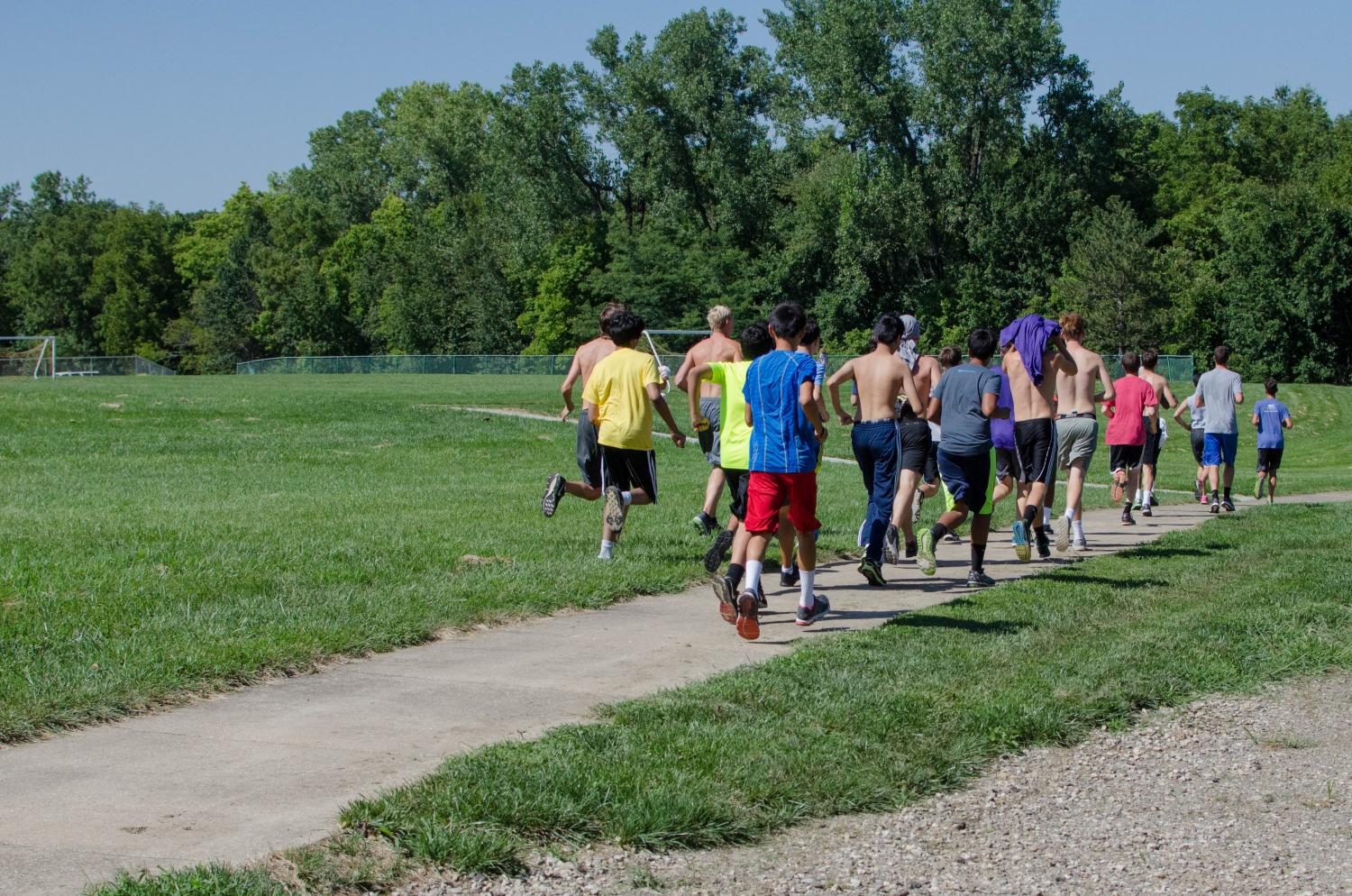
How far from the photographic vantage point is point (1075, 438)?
1230 centimetres

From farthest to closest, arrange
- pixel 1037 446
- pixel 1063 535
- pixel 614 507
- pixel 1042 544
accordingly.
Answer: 1. pixel 1042 544
2. pixel 1063 535
3. pixel 1037 446
4. pixel 614 507

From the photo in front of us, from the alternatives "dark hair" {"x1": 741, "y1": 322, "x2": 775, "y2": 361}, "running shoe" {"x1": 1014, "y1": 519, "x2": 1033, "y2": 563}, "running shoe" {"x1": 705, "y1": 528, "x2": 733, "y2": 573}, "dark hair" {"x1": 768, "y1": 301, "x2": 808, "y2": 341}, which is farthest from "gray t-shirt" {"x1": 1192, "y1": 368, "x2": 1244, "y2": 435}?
"dark hair" {"x1": 768, "y1": 301, "x2": 808, "y2": 341}

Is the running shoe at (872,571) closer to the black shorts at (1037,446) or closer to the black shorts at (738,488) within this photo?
A: the black shorts at (738,488)

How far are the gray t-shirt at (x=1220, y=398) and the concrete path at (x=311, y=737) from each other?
32.5ft

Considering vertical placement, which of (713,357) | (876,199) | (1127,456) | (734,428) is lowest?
(1127,456)

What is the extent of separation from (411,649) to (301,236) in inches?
4161

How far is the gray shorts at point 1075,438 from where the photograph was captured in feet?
40.2

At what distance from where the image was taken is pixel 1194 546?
12711 millimetres

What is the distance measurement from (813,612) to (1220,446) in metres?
10.6

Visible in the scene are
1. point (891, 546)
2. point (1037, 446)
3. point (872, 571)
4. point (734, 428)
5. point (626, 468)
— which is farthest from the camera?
point (1037, 446)

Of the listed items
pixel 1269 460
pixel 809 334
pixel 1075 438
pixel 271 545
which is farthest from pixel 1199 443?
pixel 271 545

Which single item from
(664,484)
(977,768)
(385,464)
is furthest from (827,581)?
(385,464)

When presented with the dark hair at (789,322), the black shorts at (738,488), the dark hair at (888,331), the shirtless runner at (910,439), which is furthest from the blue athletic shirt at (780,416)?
the shirtless runner at (910,439)

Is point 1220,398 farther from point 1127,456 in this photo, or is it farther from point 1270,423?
point 1270,423
